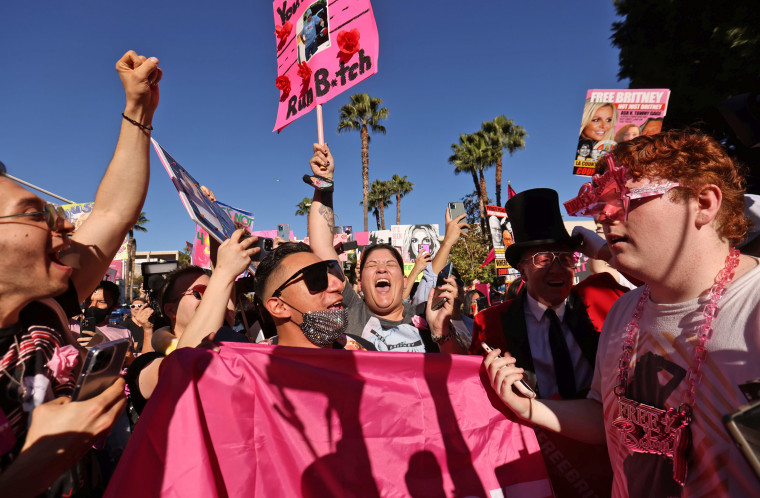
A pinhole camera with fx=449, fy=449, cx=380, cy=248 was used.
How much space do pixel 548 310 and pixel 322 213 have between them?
5.57ft

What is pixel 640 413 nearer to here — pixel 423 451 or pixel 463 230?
pixel 423 451

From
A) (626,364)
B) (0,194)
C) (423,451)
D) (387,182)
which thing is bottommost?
(423,451)

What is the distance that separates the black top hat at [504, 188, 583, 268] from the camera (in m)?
2.66

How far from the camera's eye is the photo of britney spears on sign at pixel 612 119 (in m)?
6.71

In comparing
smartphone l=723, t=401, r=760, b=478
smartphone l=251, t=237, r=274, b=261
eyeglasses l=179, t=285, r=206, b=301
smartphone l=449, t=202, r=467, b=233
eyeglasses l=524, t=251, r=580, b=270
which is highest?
smartphone l=449, t=202, r=467, b=233

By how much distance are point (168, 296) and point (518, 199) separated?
2619 millimetres

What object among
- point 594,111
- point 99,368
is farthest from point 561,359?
point 594,111

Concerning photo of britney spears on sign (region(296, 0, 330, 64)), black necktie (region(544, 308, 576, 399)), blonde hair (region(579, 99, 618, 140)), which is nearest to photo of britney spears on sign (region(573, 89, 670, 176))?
blonde hair (region(579, 99, 618, 140))

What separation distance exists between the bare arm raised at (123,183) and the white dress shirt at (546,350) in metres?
2.11

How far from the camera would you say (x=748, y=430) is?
0.78m

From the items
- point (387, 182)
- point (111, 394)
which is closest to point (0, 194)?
point (111, 394)

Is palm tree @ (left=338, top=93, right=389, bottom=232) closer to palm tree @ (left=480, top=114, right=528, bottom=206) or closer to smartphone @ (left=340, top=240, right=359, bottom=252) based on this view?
palm tree @ (left=480, top=114, right=528, bottom=206)

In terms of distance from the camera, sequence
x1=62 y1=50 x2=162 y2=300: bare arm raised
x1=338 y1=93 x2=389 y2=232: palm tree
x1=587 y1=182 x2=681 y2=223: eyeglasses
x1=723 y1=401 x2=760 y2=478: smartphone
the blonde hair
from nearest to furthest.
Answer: x1=723 y1=401 x2=760 y2=478: smartphone < x1=587 y1=182 x2=681 y2=223: eyeglasses < x1=62 y1=50 x2=162 y2=300: bare arm raised < the blonde hair < x1=338 y1=93 x2=389 y2=232: palm tree

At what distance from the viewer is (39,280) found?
1.35m
